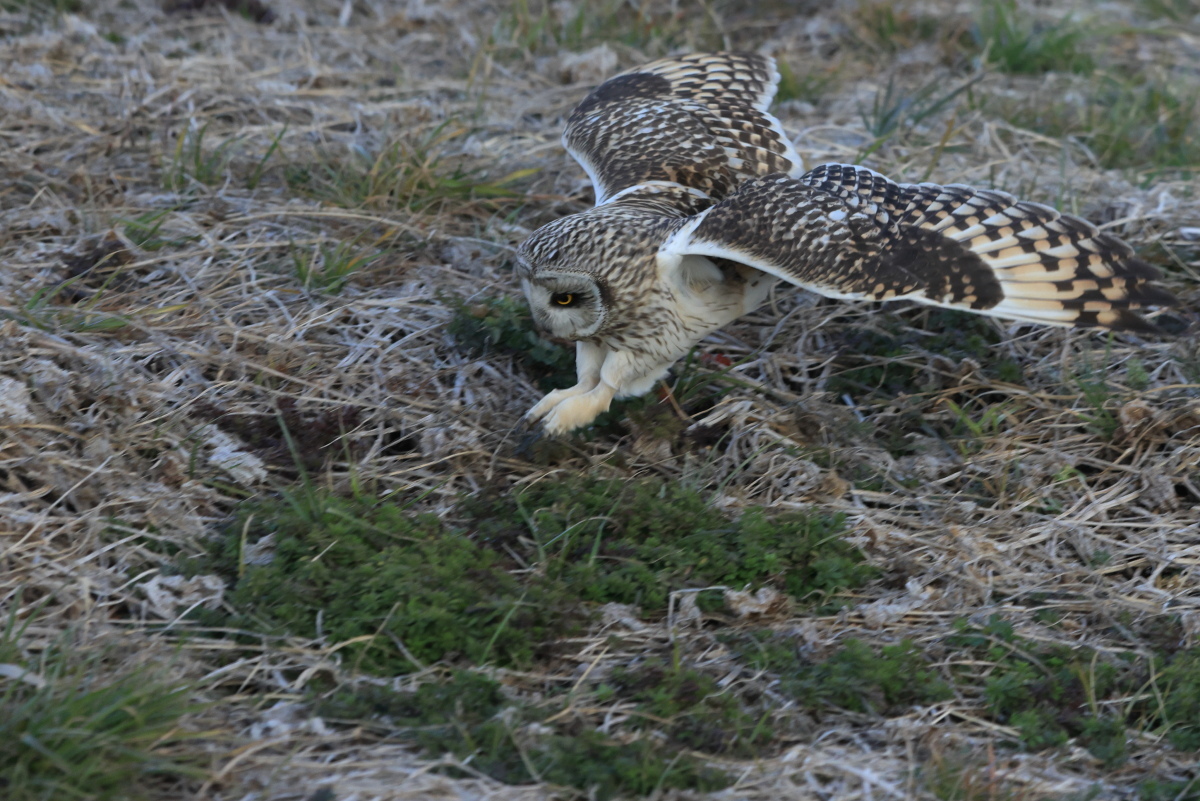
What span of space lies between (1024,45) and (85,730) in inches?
220

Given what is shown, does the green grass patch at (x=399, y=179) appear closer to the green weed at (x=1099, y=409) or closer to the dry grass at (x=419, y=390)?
the dry grass at (x=419, y=390)

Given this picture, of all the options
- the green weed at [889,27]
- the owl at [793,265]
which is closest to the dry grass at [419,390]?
the owl at [793,265]

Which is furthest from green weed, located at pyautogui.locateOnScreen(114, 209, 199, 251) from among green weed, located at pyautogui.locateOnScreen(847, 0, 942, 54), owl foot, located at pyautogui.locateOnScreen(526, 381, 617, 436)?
green weed, located at pyautogui.locateOnScreen(847, 0, 942, 54)

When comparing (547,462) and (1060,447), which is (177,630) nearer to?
(547,462)

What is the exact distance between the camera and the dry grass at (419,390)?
8.78 feet

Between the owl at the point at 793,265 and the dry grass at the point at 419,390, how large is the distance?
33 centimetres

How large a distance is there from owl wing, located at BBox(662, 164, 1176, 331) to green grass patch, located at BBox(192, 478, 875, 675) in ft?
2.37

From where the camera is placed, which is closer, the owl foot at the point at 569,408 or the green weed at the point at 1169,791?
the green weed at the point at 1169,791

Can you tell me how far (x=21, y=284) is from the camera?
3779mm

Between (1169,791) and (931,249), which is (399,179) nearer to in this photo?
(931,249)

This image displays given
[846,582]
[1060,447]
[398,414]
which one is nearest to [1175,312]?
[1060,447]

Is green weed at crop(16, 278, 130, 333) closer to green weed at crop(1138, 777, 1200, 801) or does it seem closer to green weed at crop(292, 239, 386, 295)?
green weed at crop(292, 239, 386, 295)

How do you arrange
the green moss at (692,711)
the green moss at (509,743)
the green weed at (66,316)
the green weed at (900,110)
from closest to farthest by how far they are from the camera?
the green moss at (509,743) < the green moss at (692,711) < the green weed at (66,316) < the green weed at (900,110)

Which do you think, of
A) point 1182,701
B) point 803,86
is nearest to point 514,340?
point 1182,701
